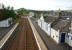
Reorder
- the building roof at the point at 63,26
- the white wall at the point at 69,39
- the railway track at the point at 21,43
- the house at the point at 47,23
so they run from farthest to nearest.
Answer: the house at the point at 47,23 → the building roof at the point at 63,26 → the white wall at the point at 69,39 → the railway track at the point at 21,43

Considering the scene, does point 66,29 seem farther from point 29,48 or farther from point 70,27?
point 29,48

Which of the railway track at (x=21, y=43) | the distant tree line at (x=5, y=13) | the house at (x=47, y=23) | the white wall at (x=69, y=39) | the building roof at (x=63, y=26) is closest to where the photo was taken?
the railway track at (x=21, y=43)

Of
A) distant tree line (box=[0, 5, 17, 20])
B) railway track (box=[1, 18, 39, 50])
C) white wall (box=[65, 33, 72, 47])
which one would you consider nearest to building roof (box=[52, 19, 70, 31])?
white wall (box=[65, 33, 72, 47])

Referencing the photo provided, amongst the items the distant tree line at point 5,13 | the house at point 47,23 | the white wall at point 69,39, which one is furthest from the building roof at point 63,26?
the distant tree line at point 5,13

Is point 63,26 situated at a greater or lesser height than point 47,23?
greater

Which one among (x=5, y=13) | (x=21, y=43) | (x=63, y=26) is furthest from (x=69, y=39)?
(x=5, y=13)

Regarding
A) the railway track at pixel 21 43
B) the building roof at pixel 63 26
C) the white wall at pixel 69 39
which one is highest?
the building roof at pixel 63 26

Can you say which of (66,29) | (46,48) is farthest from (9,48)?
(66,29)

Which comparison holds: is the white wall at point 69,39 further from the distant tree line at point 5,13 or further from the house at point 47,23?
the distant tree line at point 5,13

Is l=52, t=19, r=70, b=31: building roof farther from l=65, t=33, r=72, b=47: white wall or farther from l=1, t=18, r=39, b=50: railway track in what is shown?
l=1, t=18, r=39, b=50: railway track

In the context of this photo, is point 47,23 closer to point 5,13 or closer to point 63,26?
point 63,26

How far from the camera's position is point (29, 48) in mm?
31203

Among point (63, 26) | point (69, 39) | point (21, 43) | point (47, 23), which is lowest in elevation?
point (21, 43)

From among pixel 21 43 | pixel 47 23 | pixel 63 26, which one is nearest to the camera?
pixel 21 43
